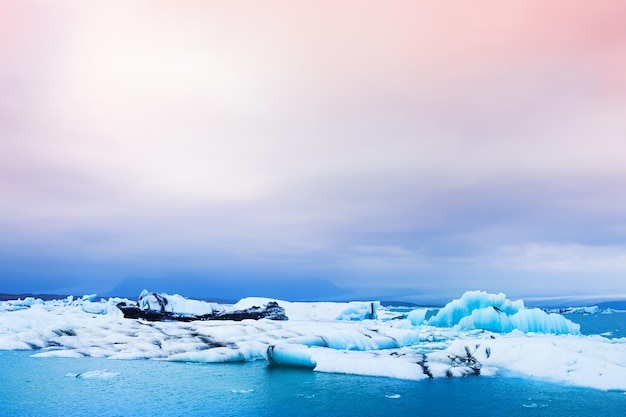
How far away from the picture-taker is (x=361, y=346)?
2542 cm

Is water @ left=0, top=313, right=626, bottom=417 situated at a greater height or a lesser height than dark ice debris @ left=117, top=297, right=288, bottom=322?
lesser

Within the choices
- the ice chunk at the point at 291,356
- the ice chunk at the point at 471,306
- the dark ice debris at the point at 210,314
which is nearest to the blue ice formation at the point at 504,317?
the ice chunk at the point at 471,306

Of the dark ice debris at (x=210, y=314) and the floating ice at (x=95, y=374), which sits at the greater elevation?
the dark ice debris at (x=210, y=314)

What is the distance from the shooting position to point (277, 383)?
18.5m

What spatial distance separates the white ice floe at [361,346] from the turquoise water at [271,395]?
93cm

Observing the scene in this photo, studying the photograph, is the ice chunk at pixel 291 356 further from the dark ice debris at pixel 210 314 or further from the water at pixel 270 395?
the dark ice debris at pixel 210 314

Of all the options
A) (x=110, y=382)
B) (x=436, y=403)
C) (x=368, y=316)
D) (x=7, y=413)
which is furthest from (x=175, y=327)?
(x=368, y=316)

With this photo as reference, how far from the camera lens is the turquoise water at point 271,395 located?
560 inches

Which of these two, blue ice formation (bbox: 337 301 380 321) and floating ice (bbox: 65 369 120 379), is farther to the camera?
blue ice formation (bbox: 337 301 380 321)

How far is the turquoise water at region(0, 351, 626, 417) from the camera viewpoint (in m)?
14.2

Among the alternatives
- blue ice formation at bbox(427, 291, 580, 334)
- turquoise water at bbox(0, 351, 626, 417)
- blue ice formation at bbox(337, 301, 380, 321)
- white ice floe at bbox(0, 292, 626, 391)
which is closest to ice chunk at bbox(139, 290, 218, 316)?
white ice floe at bbox(0, 292, 626, 391)

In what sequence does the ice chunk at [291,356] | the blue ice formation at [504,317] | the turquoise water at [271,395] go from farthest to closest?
1. the blue ice formation at [504,317]
2. the ice chunk at [291,356]
3. the turquoise water at [271,395]

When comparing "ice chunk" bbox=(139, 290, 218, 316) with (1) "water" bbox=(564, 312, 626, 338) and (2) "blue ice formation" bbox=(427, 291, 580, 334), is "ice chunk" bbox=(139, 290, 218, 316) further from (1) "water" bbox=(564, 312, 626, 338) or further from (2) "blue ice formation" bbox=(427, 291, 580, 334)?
(1) "water" bbox=(564, 312, 626, 338)

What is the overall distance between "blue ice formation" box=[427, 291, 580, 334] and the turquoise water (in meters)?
20.3
